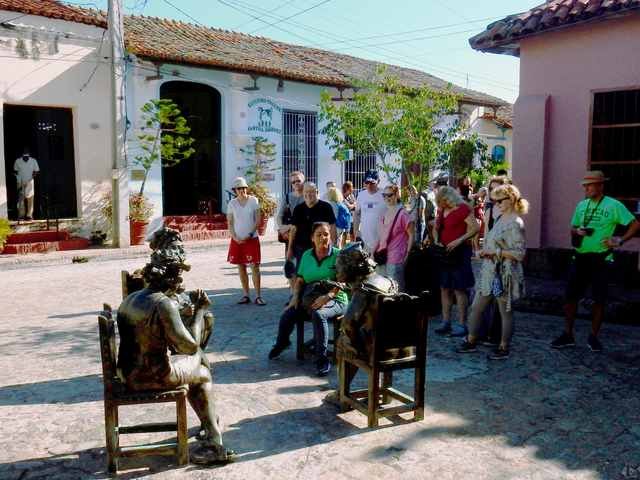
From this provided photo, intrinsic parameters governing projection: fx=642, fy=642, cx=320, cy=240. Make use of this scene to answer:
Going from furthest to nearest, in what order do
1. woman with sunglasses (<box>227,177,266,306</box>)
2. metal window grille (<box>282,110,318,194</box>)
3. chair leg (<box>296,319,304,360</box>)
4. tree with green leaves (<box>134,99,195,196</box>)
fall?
metal window grille (<box>282,110,318,194</box>)
tree with green leaves (<box>134,99,195,196</box>)
woman with sunglasses (<box>227,177,266,306</box>)
chair leg (<box>296,319,304,360</box>)

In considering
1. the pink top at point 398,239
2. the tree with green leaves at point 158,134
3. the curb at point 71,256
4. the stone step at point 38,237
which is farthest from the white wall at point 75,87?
the pink top at point 398,239

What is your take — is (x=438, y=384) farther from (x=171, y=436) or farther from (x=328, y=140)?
(x=328, y=140)

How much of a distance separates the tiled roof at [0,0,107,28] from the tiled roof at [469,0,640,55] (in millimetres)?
8581

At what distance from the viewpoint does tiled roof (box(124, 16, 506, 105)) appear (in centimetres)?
1505

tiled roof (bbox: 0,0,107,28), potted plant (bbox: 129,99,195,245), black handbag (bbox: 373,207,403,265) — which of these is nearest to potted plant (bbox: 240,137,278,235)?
potted plant (bbox: 129,99,195,245)

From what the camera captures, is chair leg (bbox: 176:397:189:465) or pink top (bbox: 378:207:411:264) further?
pink top (bbox: 378:207:411:264)

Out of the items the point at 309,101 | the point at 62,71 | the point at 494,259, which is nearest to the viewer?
the point at 494,259

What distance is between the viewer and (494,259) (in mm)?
5492

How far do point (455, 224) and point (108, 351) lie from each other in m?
3.76

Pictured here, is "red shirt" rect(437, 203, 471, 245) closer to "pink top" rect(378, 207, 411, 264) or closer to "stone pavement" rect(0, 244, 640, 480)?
"pink top" rect(378, 207, 411, 264)

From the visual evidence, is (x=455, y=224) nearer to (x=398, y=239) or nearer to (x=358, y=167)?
(x=398, y=239)

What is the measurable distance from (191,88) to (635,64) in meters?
11.1

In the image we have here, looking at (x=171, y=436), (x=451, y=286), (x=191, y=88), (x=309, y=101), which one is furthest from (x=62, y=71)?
(x=171, y=436)

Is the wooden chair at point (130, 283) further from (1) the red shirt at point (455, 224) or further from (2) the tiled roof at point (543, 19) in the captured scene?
(2) the tiled roof at point (543, 19)
